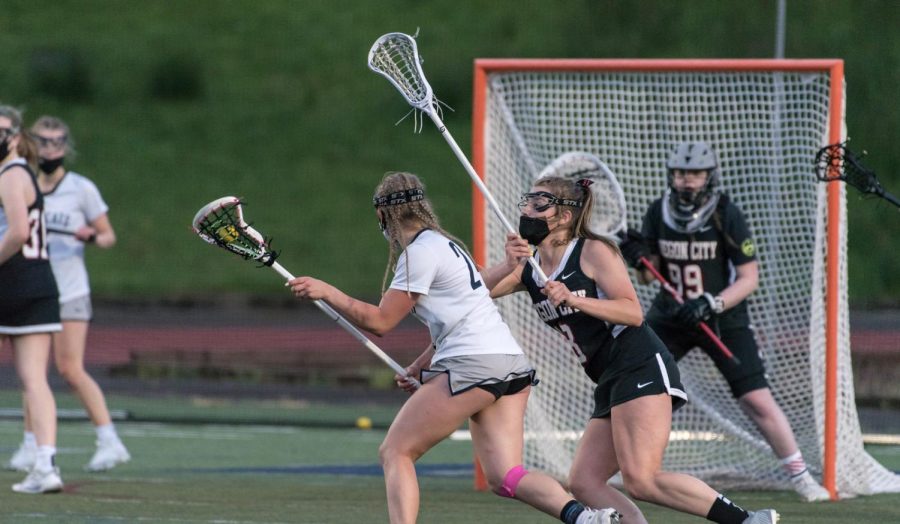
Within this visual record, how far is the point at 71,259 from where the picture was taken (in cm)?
974

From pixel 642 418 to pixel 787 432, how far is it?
8.21 ft

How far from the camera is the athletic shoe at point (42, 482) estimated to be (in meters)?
8.27

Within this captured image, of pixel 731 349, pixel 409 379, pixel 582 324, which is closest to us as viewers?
pixel 582 324

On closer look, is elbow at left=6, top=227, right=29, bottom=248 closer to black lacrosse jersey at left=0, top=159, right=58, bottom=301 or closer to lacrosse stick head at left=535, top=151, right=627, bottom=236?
black lacrosse jersey at left=0, top=159, right=58, bottom=301

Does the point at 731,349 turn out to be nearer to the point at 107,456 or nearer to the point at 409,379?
the point at 409,379

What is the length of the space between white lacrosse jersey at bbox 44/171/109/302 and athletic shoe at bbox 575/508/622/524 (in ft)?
15.2

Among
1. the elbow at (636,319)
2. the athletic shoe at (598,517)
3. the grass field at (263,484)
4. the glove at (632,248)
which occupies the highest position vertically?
the glove at (632,248)

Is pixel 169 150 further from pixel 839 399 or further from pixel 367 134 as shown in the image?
pixel 839 399

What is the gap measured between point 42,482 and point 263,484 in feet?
4.43

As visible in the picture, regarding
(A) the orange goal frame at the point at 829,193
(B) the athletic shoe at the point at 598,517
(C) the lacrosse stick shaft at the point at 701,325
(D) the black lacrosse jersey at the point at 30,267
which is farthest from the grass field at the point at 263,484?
(B) the athletic shoe at the point at 598,517

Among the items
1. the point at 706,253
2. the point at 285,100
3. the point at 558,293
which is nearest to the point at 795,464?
the point at 706,253

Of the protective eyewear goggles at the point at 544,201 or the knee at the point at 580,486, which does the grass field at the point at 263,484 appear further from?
the protective eyewear goggles at the point at 544,201

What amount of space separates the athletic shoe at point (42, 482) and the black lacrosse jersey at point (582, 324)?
319 cm

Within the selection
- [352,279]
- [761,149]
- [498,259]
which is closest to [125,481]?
[498,259]
